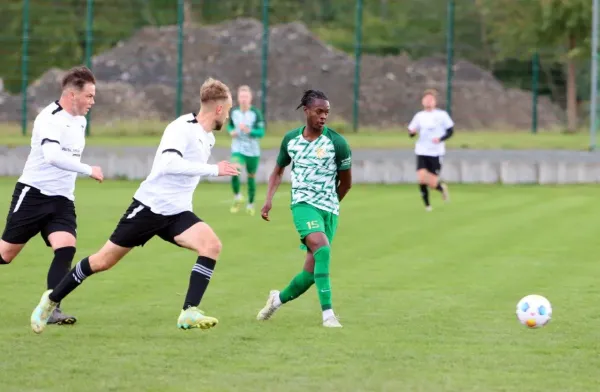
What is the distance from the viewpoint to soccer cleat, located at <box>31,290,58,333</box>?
10.1 meters

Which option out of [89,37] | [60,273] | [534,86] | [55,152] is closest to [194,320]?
[60,273]

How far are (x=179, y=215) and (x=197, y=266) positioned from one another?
41 centimetres

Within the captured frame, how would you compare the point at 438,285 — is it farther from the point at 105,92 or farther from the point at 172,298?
the point at 105,92

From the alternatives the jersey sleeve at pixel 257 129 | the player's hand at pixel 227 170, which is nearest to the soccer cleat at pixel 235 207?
the jersey sleeve at pixel 257 129

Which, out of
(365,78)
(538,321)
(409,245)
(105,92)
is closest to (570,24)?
(365,78)

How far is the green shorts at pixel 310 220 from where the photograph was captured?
418 inches

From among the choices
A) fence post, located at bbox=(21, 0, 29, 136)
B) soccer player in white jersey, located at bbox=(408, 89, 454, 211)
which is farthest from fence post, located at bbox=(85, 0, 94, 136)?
soccer player in white jersey, located at bbox=(408, 89, 454, 211)

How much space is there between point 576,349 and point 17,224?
4482 mm

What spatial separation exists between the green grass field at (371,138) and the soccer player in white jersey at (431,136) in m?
10.3

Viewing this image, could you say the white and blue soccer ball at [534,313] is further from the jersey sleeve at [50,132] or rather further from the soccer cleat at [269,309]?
the jersey sleeve at [50,132]

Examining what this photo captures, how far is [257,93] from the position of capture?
159ft

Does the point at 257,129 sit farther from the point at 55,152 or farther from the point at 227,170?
the point at 227,170

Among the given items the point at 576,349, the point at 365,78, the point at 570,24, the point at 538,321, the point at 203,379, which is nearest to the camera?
the point at 203,379

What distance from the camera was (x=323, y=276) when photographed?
10500 millimetres
